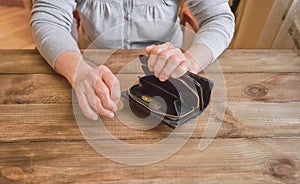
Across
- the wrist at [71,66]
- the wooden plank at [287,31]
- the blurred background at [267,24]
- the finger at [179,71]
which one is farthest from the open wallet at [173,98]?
the wooden plank at [287,31]

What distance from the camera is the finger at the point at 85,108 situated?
1.94ft

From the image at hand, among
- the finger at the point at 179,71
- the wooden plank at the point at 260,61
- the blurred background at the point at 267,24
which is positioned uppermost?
the finger at the point at 179,71

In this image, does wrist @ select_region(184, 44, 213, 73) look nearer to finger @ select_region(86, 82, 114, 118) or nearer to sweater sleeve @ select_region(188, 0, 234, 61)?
sweater sleeve @ select_region(188, 0, 234, 61)

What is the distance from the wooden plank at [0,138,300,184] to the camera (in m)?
0.51

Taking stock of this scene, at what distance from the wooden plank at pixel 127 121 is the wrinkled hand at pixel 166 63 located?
93 millimetres

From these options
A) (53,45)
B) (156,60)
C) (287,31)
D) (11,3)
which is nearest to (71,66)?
(53,45)

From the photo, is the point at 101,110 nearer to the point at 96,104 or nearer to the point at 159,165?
the point at 96,104

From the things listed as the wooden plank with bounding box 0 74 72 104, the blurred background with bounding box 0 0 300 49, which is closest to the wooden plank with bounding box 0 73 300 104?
the wooden plank with bounding box 0 74 72 104

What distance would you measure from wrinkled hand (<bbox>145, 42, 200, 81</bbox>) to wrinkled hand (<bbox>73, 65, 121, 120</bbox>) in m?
0.08

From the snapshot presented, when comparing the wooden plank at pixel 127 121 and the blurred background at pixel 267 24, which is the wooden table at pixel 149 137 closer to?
the wooden plank at pixel 127 121

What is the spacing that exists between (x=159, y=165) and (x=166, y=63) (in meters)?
0.20

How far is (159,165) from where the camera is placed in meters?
0.53

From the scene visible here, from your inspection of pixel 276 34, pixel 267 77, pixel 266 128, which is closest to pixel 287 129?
pixel 266 128

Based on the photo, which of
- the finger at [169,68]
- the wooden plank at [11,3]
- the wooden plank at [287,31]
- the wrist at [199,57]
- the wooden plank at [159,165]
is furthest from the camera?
the wooden plank at [11,3]
